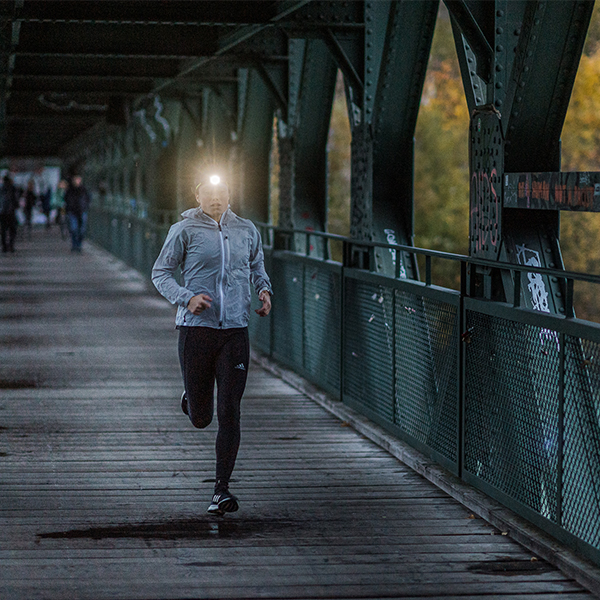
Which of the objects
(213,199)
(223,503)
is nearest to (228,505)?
(223,503)

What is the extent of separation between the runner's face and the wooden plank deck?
170 centimetres

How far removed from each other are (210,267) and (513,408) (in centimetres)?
184

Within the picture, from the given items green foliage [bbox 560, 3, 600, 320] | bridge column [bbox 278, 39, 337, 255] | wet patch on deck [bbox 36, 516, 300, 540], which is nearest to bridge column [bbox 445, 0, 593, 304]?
wet patch on deck [bbox 36, 516, 300, 540]

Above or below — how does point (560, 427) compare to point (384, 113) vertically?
below

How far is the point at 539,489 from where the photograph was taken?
6262 millimetres

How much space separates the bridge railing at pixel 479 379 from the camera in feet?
18.9

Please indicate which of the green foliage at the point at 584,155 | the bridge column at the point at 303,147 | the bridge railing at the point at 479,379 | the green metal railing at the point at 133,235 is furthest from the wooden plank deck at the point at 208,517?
the green foliage at the point at 584,155

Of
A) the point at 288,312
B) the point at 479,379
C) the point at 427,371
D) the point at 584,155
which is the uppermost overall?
the point at 584,155

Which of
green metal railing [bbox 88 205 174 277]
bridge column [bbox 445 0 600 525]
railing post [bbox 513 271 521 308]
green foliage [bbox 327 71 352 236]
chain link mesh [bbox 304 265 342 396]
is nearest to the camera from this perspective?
bridge column [bbox 445 0 600 525]

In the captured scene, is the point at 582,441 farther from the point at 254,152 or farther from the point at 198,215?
the point at 254,152

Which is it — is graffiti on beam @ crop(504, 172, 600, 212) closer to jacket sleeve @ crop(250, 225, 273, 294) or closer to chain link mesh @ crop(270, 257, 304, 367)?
jacket sleeve @ crop(250, 225, 273, 294)

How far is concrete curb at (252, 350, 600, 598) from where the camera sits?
5691 mm

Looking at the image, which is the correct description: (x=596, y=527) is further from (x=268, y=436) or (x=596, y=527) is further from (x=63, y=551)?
(x=268, y=436)

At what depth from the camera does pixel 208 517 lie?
22.7 feet
